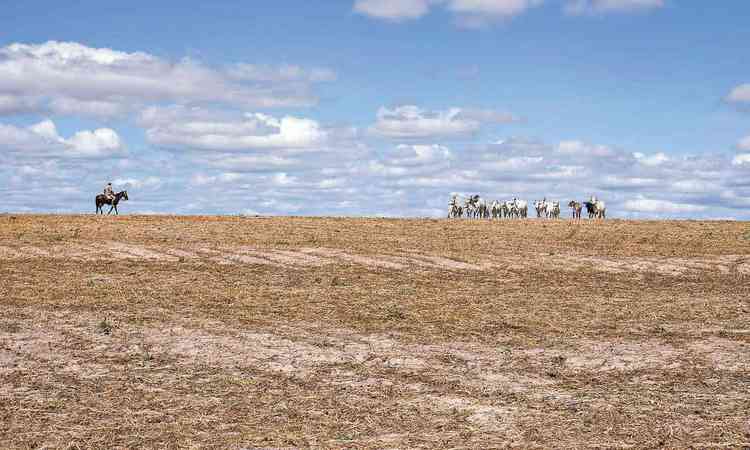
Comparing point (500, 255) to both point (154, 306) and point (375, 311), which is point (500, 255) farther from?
point (154, 306)

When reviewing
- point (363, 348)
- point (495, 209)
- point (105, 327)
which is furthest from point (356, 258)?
point (495, 209)

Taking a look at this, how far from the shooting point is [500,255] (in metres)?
34.2

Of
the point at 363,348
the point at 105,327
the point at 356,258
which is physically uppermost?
the point at 356,258

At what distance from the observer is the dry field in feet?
35.6

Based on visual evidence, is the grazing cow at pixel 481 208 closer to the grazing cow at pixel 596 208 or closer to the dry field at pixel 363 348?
the grazing cow at pixel 596 208

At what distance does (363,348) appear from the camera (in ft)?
52.8

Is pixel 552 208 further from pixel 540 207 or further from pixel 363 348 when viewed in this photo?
pixel 363 348

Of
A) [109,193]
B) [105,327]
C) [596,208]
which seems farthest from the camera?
[596,208]

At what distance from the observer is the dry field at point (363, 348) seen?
1085cm

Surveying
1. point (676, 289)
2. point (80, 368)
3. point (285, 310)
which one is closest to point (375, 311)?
point (285, 310)

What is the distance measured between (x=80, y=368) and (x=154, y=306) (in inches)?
245

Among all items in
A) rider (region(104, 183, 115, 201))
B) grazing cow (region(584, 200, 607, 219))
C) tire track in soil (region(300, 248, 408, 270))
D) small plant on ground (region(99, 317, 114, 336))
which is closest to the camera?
small plant on ground (region(99, 317, 114, 336))

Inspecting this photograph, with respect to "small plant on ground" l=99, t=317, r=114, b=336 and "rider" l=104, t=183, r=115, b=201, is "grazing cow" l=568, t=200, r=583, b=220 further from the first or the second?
"small plant on ground" l=99, t=317, r=114, b=336

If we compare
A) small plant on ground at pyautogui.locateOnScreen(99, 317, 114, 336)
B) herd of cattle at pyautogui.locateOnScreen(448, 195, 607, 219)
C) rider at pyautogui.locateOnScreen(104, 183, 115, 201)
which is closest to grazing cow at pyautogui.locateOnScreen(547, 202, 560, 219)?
herd of cattle at pyautogui.locateOnScreen(448, 195, 607, 219)
